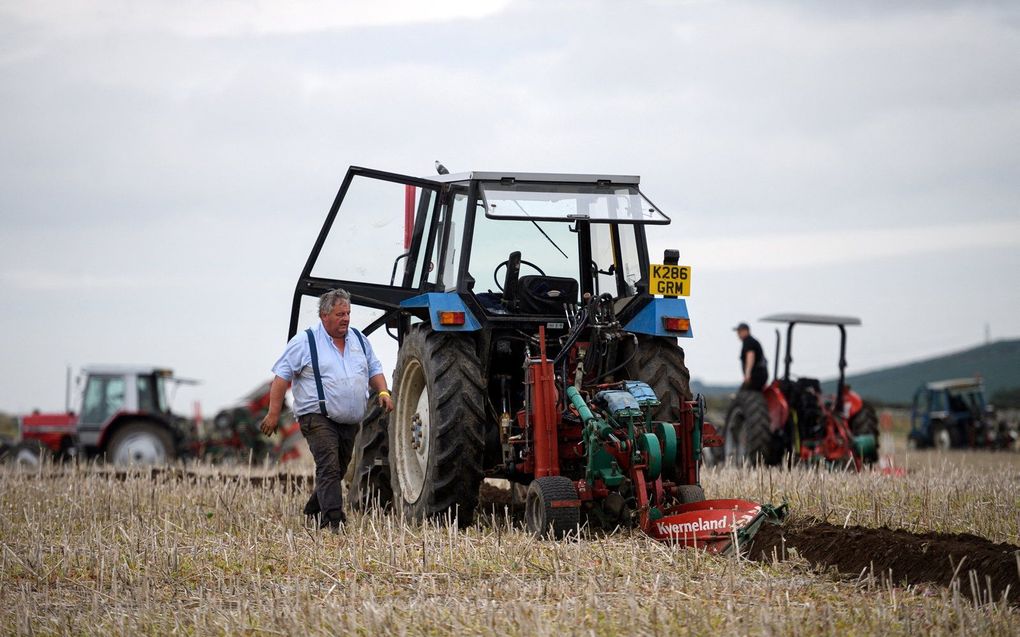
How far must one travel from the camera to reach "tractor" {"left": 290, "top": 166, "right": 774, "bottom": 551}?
7000 millimetres

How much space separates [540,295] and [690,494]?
5.45 feet

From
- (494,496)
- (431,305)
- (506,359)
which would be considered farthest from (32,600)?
(494,496)

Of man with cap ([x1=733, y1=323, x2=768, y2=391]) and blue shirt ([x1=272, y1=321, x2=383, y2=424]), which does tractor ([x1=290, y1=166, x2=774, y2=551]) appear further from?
man with cap ([x1=733, y1=323, x2=768, y2=391])

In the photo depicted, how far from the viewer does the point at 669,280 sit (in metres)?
7.47

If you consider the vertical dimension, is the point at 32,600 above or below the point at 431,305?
below

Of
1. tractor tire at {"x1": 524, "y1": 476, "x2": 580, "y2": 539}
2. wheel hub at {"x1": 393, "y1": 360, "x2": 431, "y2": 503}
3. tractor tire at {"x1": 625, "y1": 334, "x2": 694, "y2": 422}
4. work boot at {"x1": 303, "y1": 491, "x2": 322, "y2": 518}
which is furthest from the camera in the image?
work boot at {"x1": 303, "y1": 491, "x2": 322, "y2": 518}

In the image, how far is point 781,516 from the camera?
22.1 feet

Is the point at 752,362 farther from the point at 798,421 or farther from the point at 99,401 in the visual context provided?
the point at 99,401

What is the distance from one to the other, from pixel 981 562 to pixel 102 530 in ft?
16.6

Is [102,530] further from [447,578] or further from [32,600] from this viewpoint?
[447,578]

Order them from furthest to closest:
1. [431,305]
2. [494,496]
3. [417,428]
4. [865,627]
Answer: [494,496]
[417,428]
[431,305]
[865,627]

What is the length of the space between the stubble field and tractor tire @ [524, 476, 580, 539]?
0.10m

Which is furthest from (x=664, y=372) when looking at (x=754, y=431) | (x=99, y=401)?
(x=99, y=401)

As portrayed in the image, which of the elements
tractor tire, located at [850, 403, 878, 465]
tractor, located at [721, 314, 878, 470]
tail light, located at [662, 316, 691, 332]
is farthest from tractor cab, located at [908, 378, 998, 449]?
tail light, located at [662, 316, 691, 332]
